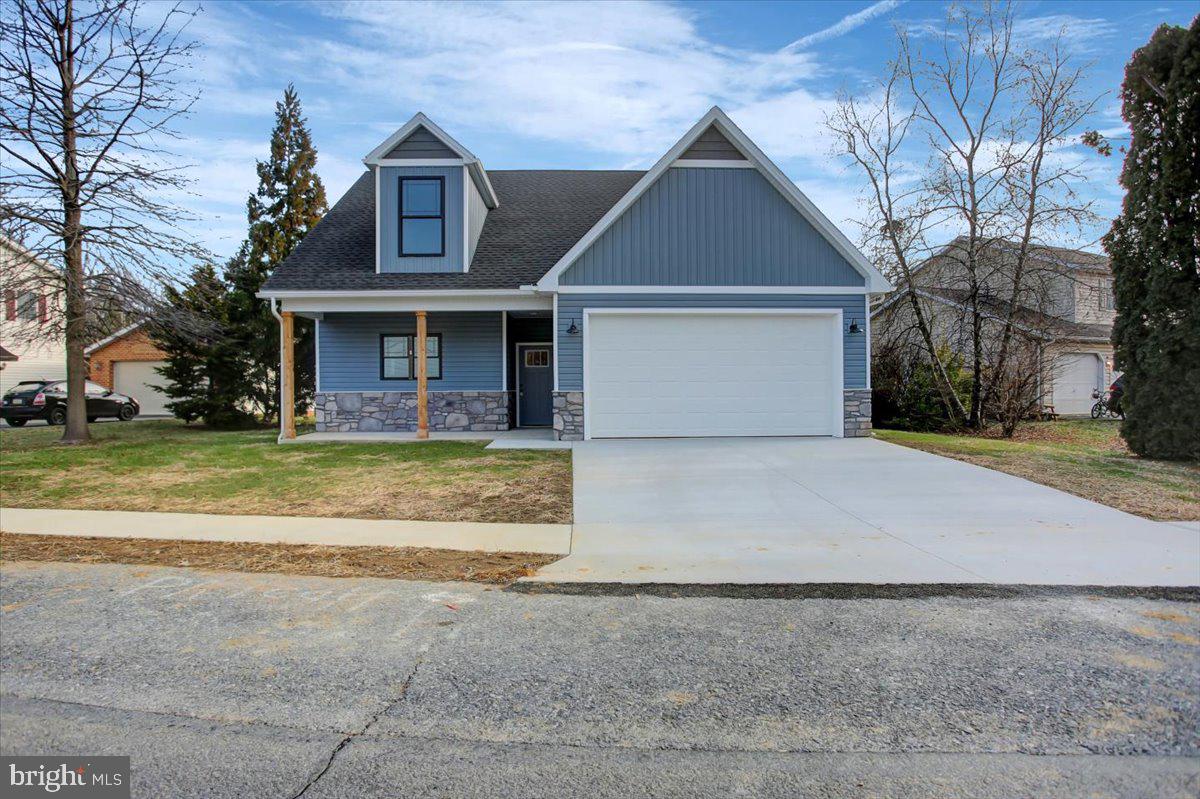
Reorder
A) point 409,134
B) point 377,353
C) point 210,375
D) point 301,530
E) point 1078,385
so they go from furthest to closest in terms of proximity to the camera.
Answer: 1. point 1078,385
2. point 210,375
3. point 377,353
4. point 409,134
5. point 301,530

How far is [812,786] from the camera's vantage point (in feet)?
9.60

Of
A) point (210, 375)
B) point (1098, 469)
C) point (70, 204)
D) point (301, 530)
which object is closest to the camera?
point (301, 530)

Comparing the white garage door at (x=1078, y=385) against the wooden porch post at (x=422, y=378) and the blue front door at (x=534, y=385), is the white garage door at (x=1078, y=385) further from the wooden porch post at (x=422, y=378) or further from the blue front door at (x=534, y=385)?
the wooden porch post at (x=422, y=378)

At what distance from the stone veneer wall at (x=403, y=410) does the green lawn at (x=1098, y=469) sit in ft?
27.5

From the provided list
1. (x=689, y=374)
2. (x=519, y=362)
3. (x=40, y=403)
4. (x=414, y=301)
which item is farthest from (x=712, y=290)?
(x=40, y=403)

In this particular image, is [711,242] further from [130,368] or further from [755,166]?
[130,368]

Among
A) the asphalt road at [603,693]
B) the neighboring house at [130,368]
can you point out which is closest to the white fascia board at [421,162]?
the asphalt road at [603,693]

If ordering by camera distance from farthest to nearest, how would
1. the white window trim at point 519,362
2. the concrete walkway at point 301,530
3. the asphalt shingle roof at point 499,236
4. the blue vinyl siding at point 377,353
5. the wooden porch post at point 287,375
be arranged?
the white window trim at point 519,362, the blue vinyl siding at point 377,353, the asphalt shingle roof at point 499,236, the wooden porch post at point 287,375, the concrete walkway at point 301,530

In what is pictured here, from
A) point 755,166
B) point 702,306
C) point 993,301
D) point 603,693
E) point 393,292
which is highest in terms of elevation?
point 755,166

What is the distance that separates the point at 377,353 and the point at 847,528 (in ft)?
40.3

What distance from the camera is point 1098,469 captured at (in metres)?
10.7

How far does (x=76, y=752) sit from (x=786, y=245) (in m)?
13.3

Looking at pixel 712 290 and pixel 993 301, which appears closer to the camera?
pixel 712 290

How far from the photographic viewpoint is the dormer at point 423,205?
15.7 meters
